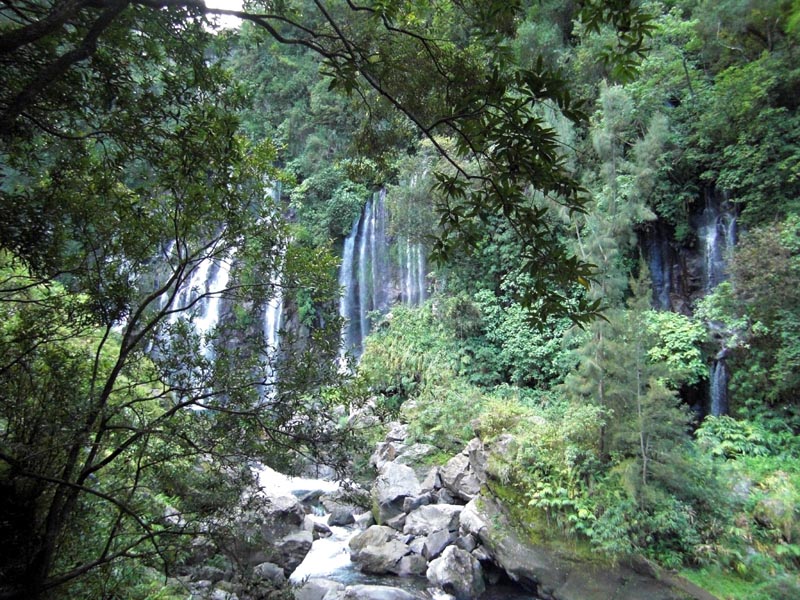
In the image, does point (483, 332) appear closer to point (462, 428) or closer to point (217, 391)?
point (462, 428)

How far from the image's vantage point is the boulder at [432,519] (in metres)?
8.06

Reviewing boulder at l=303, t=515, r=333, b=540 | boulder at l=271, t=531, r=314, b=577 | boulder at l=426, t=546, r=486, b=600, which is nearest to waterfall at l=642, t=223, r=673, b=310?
boulder at l=426, t=546, r=486, b=600

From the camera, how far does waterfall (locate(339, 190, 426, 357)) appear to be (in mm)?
16750

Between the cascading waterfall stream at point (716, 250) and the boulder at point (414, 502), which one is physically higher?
the cascading waterfall stream at point (716, 250)

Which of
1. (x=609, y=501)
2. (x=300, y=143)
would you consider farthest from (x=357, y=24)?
(x=300, y=143)

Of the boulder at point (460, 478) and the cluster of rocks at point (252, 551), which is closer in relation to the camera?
the cluster of rocks at point (252, 551)

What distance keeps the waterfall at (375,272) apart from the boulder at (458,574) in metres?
9.92

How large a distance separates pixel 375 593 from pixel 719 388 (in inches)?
304

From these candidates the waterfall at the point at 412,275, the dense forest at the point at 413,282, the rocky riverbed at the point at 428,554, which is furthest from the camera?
the waterfall at the point at 412,275

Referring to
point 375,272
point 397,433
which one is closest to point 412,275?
point 375,272

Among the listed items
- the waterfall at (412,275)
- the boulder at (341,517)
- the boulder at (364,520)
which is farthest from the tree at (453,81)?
the waterfall at (412,275)

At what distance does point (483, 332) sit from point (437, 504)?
5.94 metres

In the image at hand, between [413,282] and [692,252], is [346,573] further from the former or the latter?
[413,282]

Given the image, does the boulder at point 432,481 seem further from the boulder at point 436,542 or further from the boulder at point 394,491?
the boulder at point 436,542
